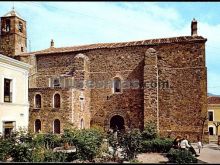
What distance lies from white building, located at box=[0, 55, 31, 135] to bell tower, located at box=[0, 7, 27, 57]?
571 inches

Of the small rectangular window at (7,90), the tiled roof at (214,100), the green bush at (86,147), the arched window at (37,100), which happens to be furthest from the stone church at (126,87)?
the tiled roof at (214,100)

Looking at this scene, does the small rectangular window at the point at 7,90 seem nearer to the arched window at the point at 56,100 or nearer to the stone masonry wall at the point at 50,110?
the stone masonry wall at the point at 50,110

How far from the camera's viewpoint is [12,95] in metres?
17.7

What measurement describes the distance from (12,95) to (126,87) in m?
12.4

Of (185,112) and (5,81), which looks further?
(185,112)

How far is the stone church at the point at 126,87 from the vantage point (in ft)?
82.5

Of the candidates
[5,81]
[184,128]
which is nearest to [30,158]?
[5,81]

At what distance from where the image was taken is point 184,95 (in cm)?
2525

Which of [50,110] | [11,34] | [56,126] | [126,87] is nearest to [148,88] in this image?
[126,87]

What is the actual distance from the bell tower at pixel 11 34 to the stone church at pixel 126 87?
3.93 meters

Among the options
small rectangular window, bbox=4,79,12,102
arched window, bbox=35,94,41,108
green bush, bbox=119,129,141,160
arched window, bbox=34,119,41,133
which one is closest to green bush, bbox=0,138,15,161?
green bush, bbox=119,129,141,160

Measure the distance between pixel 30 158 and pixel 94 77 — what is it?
17691mm

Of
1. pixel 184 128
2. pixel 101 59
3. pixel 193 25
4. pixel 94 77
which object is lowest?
pixel 184 128

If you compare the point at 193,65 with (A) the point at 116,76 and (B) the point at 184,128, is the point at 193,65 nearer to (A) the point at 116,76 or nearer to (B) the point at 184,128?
(B) the point at 184,128
